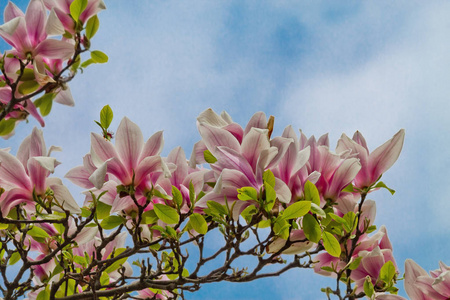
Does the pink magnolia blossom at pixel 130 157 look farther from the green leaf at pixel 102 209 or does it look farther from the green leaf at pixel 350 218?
the green leaf at pixel 350 218

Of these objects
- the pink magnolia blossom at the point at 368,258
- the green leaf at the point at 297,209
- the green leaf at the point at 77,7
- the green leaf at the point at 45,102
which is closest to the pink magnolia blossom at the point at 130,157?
the green leaf at the point at 297,209

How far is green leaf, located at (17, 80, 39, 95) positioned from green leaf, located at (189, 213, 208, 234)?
1.10 meters

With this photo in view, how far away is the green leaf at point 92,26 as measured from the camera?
2.17 meters

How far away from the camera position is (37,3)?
2082 mm

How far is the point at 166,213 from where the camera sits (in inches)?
62.0

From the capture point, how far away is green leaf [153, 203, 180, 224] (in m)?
1.57

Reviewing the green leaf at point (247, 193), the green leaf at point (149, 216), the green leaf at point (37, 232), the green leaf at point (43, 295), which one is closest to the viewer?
the green leaf at point (247, 193)

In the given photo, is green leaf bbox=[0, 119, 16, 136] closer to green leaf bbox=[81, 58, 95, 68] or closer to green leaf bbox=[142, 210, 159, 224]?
green leaf bbox=[81, 58, 95, 68]

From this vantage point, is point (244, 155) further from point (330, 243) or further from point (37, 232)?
point (37, 232)

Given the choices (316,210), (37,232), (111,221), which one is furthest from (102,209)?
(316,210)

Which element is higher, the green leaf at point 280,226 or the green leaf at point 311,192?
the green leaf at point 311,192

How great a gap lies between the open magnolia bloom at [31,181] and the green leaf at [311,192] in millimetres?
789

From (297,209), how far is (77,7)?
1.34m

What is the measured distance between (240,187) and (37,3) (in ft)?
4.32
